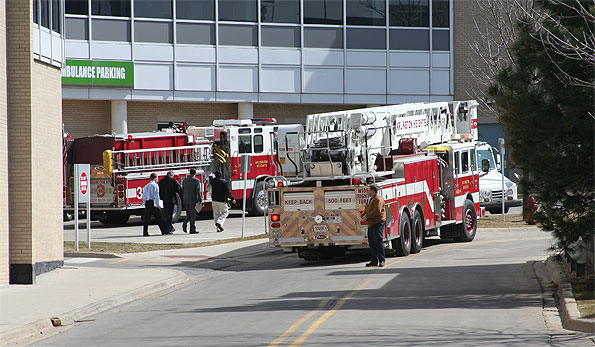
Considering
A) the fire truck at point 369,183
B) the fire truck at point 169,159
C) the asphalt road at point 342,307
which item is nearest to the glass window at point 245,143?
the fire truck at point 169,159

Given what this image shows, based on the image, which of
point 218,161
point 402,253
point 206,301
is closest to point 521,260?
point 402,253

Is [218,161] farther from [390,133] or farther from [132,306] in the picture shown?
[132,306]

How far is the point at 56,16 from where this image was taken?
19.3m

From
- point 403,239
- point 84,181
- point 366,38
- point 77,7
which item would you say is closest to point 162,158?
point 84,181

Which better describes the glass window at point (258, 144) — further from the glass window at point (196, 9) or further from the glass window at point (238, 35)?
the glass window at point (196, 9)

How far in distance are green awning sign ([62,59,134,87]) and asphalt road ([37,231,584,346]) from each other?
20517 millimetres

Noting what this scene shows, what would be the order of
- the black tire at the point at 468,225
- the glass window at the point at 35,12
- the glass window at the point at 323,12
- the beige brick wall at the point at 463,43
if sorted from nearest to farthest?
the glass window at the point at 35,12 < the black tire at the point at 468,225 < the glass window at the point at 323,12 < the beige brick wall at the point at 463,43

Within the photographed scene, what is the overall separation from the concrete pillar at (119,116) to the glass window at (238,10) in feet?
19.7

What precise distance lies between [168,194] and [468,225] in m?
8.92

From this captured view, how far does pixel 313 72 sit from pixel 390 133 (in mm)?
21986

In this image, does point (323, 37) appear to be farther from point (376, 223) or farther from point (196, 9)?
point (376, 223)

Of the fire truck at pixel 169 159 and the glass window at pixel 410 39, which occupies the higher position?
the glass window at pixel 410 39

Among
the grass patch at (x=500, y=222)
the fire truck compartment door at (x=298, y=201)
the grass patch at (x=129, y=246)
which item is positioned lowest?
the grass patch at (x=129, y=246)

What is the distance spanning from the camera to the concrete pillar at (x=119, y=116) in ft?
138
